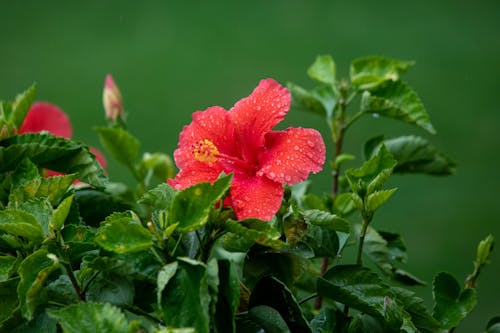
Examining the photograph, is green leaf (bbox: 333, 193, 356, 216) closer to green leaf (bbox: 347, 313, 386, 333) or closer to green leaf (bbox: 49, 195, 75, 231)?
green leaf (bbox: 347, 313, 386, 333)

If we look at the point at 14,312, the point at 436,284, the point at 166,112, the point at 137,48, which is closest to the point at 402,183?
the point at 166,112

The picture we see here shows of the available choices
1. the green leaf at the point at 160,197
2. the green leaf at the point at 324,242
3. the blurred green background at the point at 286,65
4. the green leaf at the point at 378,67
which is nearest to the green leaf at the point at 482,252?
the green leaf at the point at 324,242

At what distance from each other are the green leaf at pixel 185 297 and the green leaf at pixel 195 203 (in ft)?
0.12

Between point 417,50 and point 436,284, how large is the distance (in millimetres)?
3406

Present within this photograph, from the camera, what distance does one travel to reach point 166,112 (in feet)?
12.2

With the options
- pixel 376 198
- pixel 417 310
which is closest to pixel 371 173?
pixel 376 198

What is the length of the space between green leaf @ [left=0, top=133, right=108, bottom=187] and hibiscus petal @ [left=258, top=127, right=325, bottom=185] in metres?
0.20

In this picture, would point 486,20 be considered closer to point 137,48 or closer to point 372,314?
point 137,48

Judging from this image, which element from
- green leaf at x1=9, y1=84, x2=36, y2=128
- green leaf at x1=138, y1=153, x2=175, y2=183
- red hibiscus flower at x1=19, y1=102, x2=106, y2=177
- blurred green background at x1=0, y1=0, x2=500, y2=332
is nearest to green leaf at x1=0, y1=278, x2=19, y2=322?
green leaf at x1=9, y1=84, x2=36, y2=128

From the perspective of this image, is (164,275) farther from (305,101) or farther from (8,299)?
(305,101)

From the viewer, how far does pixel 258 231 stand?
25.3 inches

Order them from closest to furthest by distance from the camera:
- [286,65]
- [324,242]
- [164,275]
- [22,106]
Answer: [164,275]
[324,242]
[22,106]
[286,65]

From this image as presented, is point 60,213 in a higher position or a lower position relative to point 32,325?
higher

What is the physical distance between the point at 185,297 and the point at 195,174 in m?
0.18
